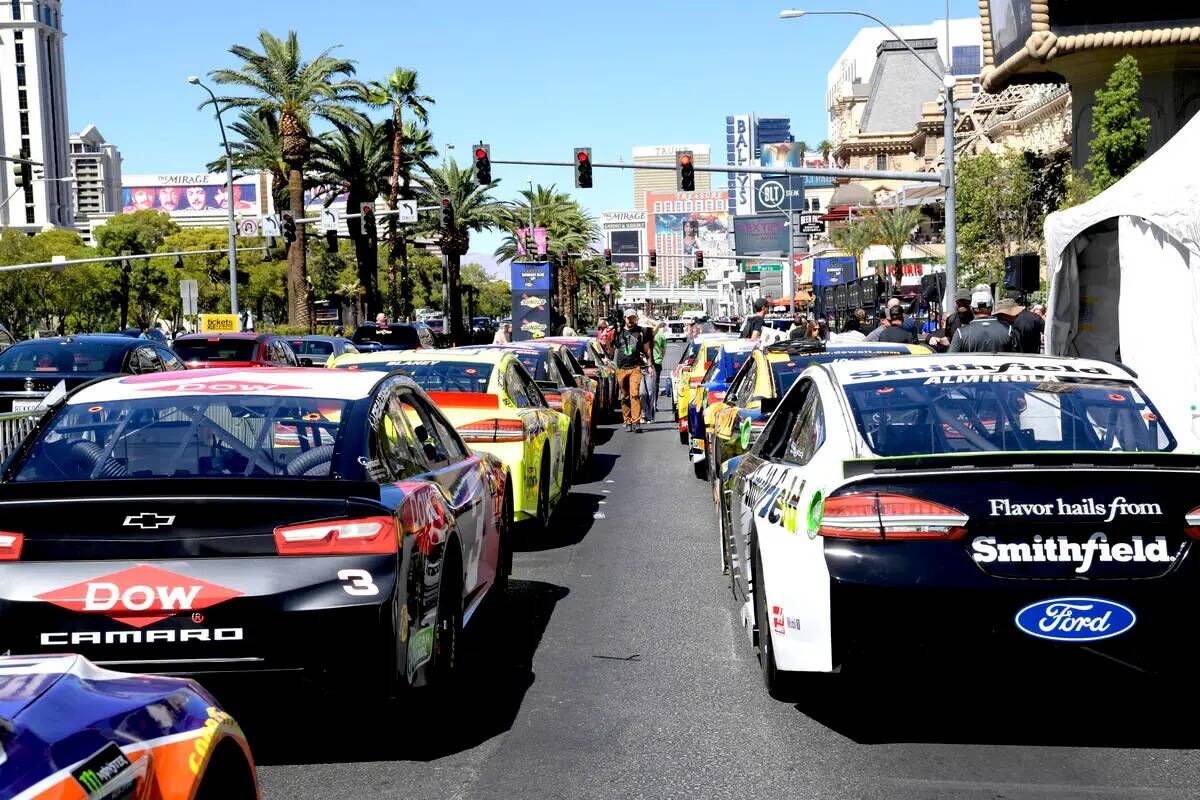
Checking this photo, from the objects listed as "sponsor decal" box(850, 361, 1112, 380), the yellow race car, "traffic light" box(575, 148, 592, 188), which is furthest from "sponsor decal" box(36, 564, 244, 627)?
"traffic light" box(575, 148, 592, 188)

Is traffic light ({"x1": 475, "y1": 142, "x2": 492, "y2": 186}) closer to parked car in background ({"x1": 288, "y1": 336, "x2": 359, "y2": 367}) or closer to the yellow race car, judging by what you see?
parked car in background ({"x1": 288, "y1": 336, "x2": 359, "y2": 367})

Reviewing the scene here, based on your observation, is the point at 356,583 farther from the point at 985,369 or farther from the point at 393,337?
the point at 393,337

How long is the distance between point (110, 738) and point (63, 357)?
698 inches

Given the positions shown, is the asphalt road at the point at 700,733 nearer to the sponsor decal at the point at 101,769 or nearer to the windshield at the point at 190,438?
the windshield at the point at 190,438

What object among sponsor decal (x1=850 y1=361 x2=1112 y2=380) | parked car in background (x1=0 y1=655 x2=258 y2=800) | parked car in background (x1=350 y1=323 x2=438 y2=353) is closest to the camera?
parked car in background (x1=0 y1=655 x2=258 y2=800)

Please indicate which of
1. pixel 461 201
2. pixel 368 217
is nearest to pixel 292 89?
pixel 368 217

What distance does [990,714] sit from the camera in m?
6.34

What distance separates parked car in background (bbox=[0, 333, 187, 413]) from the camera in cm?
1855

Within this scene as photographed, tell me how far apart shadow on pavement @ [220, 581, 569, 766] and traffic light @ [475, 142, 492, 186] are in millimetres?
25532

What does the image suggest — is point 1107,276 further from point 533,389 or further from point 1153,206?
point 533,389

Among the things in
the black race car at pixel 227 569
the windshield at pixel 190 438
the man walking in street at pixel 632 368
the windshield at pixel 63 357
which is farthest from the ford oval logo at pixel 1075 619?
the man walking in street at pixel 632 368

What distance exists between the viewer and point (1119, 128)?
107 feet

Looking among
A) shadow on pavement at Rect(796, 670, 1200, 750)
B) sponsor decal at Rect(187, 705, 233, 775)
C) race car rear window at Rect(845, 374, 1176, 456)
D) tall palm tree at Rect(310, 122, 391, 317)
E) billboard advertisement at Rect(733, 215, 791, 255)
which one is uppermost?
billboard advertisement at Rect(733, 215, 791, 255)

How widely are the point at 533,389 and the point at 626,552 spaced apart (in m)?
2.10
